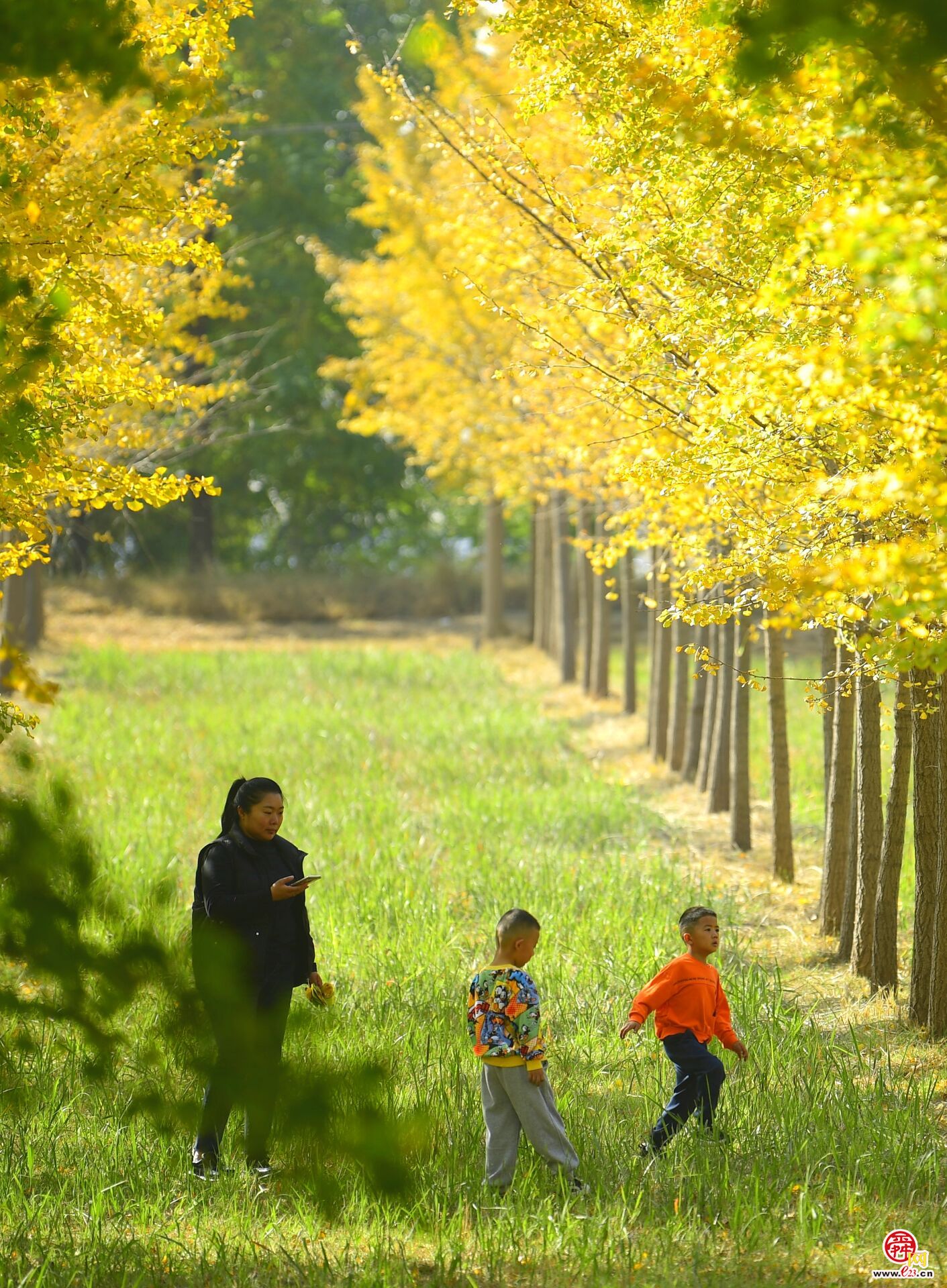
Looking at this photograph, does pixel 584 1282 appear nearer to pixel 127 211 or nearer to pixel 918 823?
pixel 918 823

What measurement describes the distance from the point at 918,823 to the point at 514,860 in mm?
3801

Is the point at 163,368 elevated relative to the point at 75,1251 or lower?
elevated

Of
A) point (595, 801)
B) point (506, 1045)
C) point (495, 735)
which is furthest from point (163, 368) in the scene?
point (506, 1045)

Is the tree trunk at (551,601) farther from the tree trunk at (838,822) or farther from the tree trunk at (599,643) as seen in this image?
the tree trunk at (838,822)

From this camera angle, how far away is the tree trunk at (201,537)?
3412cm

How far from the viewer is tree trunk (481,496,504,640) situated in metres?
27.8

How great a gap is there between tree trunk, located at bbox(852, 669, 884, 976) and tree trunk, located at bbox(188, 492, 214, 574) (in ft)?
89.6

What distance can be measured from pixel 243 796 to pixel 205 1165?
1.33 meters

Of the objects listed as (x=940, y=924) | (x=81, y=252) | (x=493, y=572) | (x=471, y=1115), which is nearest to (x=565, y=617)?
(x=493, y=572)

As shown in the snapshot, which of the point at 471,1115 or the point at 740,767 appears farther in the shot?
the point at 740,767

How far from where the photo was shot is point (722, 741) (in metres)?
12.1

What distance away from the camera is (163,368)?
1480 cm

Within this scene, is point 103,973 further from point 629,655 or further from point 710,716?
point 629,655

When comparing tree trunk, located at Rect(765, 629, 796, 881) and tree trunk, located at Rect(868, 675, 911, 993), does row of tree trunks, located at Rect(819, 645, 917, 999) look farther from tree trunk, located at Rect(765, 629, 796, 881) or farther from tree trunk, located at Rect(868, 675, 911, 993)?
tree trunk, located at Rect(765, 629, 796, 881)
